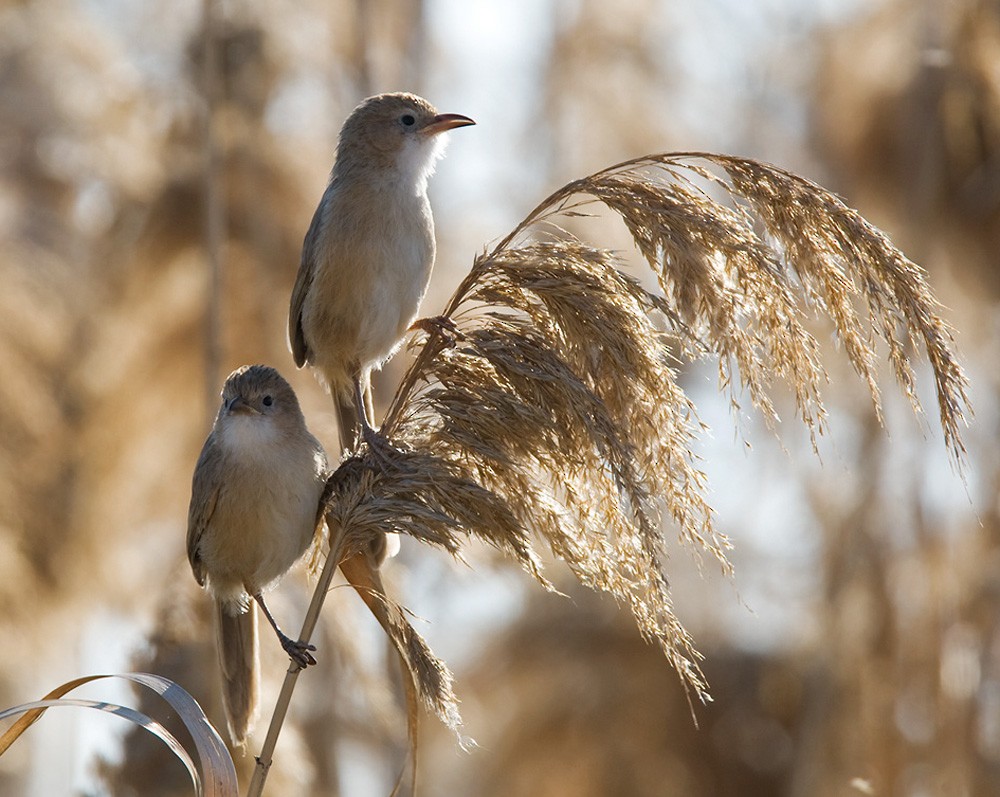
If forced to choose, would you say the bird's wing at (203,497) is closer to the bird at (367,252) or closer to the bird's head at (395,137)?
the bird at (367,252)

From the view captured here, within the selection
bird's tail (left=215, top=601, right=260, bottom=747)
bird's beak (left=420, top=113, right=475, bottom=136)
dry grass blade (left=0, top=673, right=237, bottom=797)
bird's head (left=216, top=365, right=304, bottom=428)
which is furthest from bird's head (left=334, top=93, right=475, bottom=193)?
dry grass blade (left=0, top=673, right=237, bottom=797)

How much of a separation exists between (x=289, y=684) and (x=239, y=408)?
0.91 meters

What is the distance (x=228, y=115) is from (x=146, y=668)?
3.07 metres

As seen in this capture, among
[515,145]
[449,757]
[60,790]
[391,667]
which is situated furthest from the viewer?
[449,757]

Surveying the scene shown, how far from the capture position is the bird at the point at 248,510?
9.21 ft

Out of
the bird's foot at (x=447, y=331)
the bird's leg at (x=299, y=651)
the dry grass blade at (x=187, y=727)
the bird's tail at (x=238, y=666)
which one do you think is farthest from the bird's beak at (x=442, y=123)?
the dry grass blade at (x=187, y=727)

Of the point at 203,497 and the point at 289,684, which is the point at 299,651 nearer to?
the point at 289,684

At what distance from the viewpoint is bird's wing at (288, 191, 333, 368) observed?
3410 mm

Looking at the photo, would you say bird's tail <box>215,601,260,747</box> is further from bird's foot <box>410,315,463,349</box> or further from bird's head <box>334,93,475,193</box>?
bird's head <box>334,93,475,193</box>

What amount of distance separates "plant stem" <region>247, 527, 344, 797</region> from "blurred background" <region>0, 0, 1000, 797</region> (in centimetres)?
190

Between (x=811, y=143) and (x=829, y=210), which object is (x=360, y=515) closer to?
(x=829, y=210)

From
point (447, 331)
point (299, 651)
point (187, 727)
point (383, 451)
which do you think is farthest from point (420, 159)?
point (187, 727)

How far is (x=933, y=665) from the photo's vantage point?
496 centimetres

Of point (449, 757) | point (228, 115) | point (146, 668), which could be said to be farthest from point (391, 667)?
point (449, 757)
